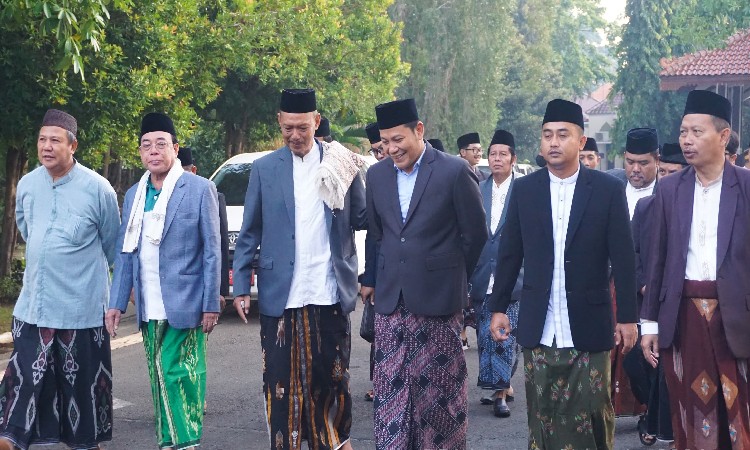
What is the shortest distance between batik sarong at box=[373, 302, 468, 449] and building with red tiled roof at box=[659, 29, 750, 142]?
21324 mm

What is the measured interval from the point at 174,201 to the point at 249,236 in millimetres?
510

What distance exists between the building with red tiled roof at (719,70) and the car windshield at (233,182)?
14.6m

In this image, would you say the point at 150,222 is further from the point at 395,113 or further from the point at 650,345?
the point at 650,345

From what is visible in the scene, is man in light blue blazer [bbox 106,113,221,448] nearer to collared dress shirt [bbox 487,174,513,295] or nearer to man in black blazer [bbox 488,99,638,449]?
man in black blazer [bbox 488,99,638,449]

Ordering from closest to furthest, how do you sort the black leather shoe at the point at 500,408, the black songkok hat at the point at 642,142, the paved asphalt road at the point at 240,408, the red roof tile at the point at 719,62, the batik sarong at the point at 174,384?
the batik sarong at the point at 174,384 → the paved asphalt road at the point at 240,408 → the black songkok hat at the point at 642,142 → the black leather shoe at the point at 500,408 → the red roof tile at the point at 719,62

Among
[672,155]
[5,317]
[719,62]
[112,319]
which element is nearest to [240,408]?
[112,319]

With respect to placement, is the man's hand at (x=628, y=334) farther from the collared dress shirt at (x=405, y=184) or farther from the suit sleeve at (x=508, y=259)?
the collared dress shirt at (x=405, y=184)

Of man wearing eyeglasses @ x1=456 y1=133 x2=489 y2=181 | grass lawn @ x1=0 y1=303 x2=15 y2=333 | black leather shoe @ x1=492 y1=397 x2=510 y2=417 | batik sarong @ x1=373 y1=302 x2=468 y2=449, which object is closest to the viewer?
batik sarong @ x1=373 y1=302 x2=468 y2=449

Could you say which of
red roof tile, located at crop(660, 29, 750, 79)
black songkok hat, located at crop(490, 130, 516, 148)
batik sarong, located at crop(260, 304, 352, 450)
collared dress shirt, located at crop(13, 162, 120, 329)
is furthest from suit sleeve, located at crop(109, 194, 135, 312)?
red roof tile, located at crop(660, 29, 750, 79)

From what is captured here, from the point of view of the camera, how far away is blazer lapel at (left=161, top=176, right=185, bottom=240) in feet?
22.2

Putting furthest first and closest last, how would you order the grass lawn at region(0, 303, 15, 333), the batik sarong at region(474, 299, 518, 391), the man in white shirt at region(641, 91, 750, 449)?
1. the grass lawn at region(0, 303, 15, 333)
2. the batik sarong at region(474, 299, 518, 391)
3. the man in white shirt at region(641, 91, 750, 449)

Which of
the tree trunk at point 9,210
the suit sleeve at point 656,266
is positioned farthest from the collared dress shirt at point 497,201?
the tree trunk at point 9,210

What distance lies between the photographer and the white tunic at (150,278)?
6734mm

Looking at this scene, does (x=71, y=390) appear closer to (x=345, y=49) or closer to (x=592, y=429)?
(x=592, y=429)
